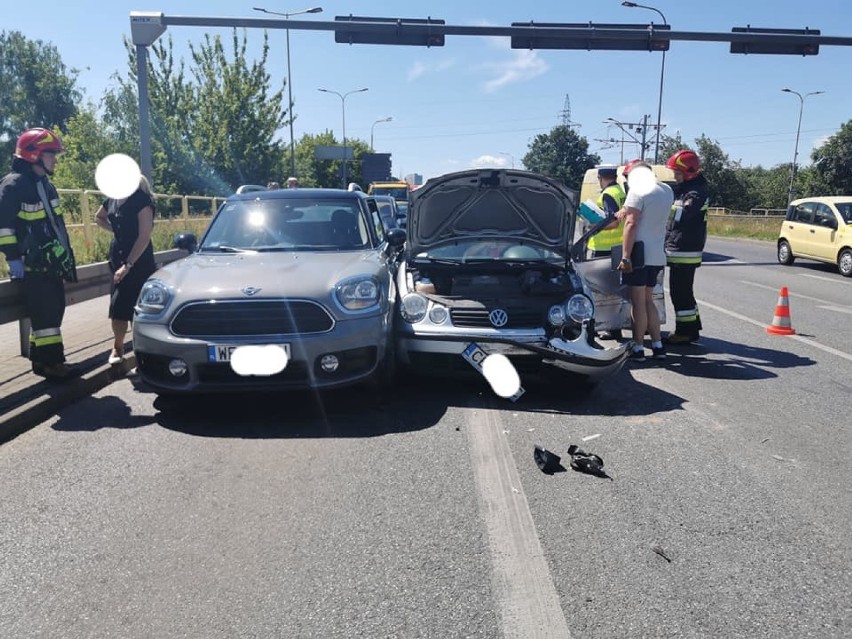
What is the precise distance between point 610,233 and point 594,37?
11.3m

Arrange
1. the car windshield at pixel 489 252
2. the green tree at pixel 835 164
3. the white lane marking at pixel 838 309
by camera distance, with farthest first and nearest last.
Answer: the green tree at pixel 835 164 → the white lane marking at pixel 838 309 → the car windshield at pixel 489 252

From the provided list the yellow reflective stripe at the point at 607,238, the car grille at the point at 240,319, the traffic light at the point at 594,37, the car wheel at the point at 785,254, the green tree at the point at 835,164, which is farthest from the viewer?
the green tree at the point at 835,164

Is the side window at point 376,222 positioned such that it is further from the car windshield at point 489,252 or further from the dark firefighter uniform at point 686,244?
the dark firefighter uniform at point 686,244

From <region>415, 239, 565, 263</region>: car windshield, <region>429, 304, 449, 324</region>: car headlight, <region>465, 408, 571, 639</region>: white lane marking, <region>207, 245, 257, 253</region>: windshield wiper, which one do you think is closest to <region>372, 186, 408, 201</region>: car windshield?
<region>415, 239, 565, 263</region>: car windshield

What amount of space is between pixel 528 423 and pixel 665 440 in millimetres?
936

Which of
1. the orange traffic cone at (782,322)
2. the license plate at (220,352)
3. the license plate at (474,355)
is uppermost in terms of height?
the license plate at (220,352)

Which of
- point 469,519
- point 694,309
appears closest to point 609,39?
point 694,309

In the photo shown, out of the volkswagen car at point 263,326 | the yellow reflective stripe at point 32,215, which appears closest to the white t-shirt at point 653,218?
the volkswagen car at point 263,326

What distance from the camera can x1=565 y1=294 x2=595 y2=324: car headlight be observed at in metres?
5.61

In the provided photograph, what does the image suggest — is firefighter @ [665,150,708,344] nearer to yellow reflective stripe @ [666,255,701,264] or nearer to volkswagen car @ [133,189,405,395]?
yellow reflective stripe @ [666,255,701,264]

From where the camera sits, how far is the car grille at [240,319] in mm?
5031

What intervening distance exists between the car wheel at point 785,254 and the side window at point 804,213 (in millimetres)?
797

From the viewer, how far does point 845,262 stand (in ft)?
55.2

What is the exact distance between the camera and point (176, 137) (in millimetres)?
37688
